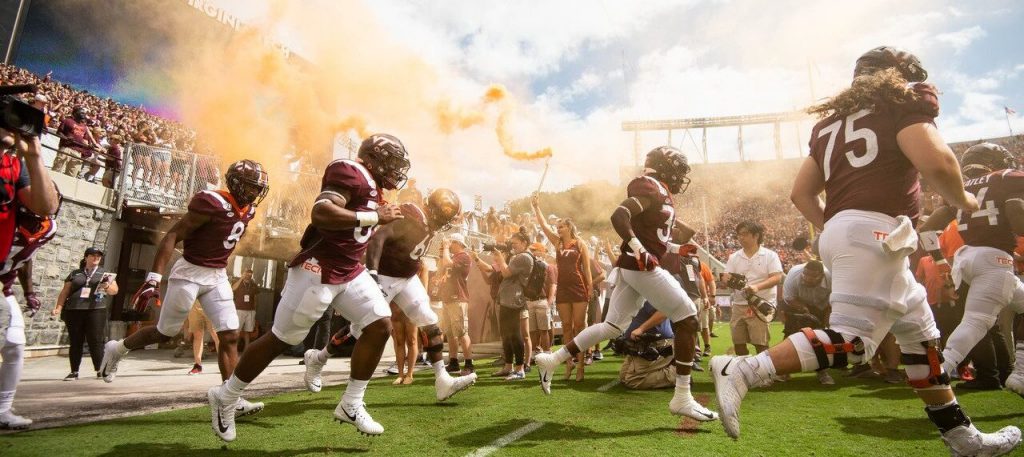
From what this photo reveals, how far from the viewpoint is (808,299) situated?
6816 millimetres

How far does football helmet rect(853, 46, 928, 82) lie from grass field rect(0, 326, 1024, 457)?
2.37 m

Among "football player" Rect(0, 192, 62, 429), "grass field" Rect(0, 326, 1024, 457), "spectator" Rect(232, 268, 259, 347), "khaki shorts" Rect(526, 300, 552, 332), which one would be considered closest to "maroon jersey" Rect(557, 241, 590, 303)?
"khaki shorts" Rect(526, 300, 552, 332)

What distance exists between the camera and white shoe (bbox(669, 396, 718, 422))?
3911 mm

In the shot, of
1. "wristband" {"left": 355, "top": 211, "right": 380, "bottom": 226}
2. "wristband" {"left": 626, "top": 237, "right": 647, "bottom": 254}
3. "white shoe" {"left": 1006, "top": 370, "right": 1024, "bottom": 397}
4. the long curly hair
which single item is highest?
the long curly hair

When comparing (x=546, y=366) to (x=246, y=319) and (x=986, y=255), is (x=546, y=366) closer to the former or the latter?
(x=986, y=255)

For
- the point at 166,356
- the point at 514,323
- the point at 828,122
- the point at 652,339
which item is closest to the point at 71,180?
the point at 166,356

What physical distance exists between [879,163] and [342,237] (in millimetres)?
3479

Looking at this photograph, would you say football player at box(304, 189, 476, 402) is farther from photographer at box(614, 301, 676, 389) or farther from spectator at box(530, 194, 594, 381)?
spectator at box(530, 194, 594, 381)

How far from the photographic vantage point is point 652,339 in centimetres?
615

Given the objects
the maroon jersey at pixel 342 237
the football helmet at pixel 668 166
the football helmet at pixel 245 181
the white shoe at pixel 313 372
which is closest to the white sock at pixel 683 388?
the football helmet at pixel 668 166

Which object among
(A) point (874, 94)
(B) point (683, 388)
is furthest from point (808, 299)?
(A) point (874, 94)

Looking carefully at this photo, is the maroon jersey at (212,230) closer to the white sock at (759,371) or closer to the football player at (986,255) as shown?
the white sock at (759,371)

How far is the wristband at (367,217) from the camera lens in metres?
3.37

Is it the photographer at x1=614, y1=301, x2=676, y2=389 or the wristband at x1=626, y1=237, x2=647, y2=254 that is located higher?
the wristband at x1=626, y1=237, x2=647, y2=254
